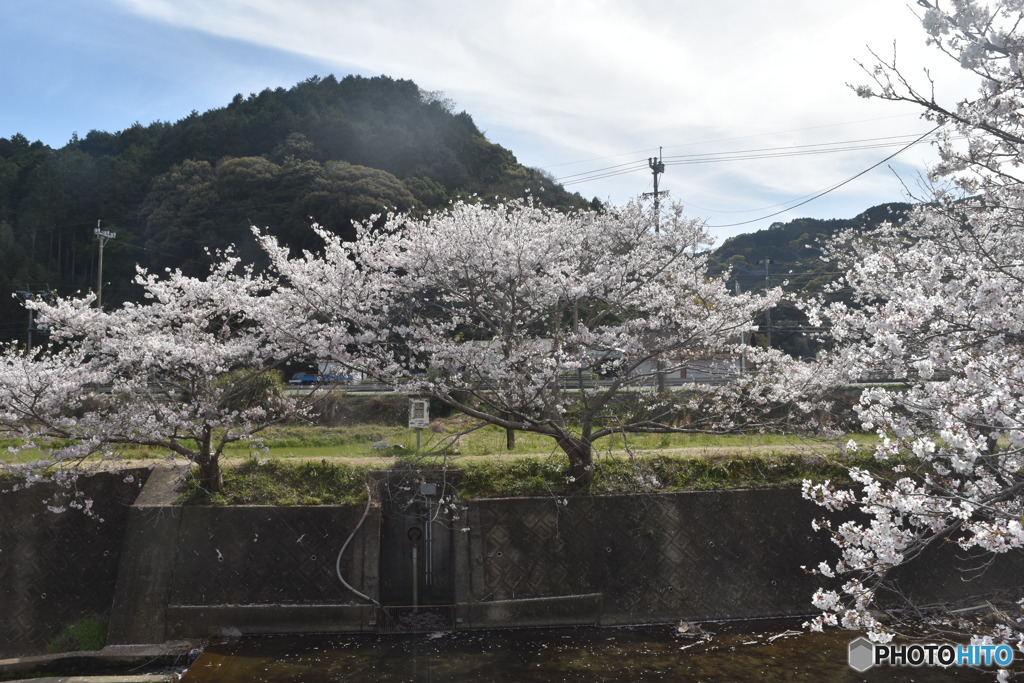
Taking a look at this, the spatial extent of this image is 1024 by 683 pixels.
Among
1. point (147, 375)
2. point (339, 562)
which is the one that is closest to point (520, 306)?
point (339, 562)

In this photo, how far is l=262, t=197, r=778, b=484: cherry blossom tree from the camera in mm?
10172

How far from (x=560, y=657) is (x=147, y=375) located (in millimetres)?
7891

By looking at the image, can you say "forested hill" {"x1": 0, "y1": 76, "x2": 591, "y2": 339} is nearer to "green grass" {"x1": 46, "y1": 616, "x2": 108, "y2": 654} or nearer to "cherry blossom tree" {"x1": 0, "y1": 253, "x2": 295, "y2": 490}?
"cherry blossom tree" {"x1": 0, "y1": 253, "x2": 295, "y2": 490}

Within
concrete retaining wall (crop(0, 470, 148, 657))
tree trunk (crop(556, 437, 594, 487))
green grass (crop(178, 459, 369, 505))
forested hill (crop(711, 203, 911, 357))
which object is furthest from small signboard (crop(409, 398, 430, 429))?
forested hill (crop(711, 203, 911, 357))

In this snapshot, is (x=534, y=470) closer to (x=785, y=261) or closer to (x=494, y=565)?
(x=494, y=565)

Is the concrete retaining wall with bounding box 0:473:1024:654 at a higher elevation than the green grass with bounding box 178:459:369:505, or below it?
below

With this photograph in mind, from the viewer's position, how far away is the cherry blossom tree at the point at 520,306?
33.4 ft

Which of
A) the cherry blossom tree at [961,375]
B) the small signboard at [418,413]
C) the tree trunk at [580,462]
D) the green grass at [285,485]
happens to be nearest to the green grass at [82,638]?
the green grass at [285,485]

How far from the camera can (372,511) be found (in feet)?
34.8

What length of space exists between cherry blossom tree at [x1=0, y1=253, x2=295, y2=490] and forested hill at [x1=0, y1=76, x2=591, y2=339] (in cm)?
1658

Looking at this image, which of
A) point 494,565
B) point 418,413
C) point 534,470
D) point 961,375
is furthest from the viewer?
point 418,413

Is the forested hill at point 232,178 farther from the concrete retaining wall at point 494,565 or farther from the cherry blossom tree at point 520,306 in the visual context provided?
the concrete retaining wall at point 494,565

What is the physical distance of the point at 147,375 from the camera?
10.9 meters

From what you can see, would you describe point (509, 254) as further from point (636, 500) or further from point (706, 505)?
point (706, 505)
